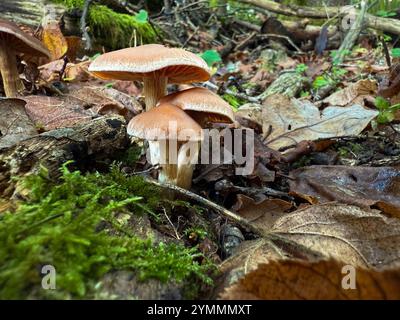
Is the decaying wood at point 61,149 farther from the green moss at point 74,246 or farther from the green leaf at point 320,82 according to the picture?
the green leaf at point 320,82

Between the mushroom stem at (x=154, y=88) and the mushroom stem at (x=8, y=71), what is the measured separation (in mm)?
1262

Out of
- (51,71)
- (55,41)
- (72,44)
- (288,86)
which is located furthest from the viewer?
(288,86)

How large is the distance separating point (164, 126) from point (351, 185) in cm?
109

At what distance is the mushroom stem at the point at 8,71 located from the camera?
2660 millimetres

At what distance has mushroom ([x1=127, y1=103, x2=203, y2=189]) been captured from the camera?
1.65 metres

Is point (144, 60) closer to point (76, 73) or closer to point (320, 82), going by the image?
point (76, 73)

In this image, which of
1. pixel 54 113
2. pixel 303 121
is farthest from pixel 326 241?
pixel 54 113

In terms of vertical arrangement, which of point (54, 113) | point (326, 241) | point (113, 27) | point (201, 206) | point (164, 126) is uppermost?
point (113, 27)

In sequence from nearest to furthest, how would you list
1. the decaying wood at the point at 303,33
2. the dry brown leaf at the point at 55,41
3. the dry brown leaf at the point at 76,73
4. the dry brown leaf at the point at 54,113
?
the dry brown leaf at the point at 54,113 → the dry brown leaf at the point at 76,73 → the dry brown leaf at the point at 55,41 → the decaying wood at the point at 303,33

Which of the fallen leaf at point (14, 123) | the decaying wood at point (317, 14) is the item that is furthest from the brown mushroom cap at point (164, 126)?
the decaying wood at point (317, 14)

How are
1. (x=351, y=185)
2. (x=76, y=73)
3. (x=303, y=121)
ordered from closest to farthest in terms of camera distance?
1. (x=351, y=185)
2. (x=303, y=121)
3. (x=76, y=73)

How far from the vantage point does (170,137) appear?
163 cm
